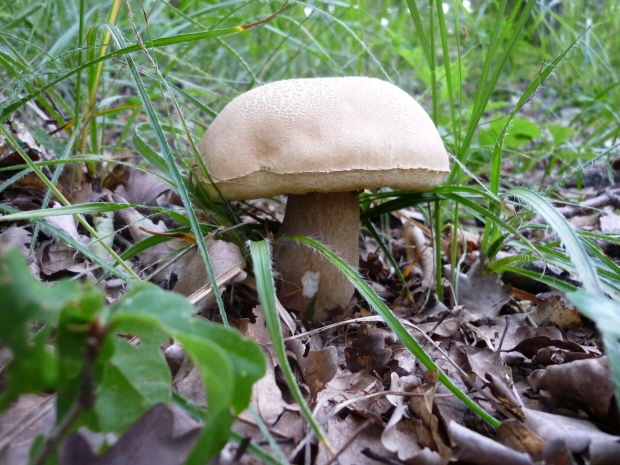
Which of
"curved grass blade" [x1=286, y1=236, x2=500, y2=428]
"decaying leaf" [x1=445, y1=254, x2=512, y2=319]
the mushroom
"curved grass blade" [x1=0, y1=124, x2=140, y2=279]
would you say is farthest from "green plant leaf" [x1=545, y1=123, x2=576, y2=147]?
"curved grass blade" [x1=0, y1=124, x2=140, y2=279]

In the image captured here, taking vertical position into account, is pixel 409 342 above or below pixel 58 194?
below

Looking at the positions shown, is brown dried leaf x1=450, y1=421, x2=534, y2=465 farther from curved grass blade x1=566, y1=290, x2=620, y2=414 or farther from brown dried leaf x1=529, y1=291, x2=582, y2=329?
brown dried leaf x1=529, y1=291, x2=582, y2=329

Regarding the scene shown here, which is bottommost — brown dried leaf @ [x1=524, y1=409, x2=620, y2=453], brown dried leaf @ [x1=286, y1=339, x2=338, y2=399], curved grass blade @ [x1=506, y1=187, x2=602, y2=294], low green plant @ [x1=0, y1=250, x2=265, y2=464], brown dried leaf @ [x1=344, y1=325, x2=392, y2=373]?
brown dried leaf @ [x1=344, y1=325, x2=392, y2=373]

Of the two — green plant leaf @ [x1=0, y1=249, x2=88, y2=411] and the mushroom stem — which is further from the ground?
green plant leaf @ [x1=0, y1=249, x2=88, y2=411]

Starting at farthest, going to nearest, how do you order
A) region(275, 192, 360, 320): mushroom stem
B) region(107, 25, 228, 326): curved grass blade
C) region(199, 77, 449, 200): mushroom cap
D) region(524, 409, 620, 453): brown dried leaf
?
region(275, 192, 360, 320): mushroom stem, region(199, 77, 449, 200): mushroom cap, region(107, 25, 228, 326): curved grass blade, region(524, 409, 620, 453): brown dried leaf

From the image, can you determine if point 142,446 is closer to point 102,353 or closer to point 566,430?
point 102,353

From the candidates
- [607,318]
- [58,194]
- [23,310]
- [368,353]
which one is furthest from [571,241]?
[58,194]

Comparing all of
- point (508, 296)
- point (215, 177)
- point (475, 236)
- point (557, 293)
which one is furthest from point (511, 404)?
point (475, 236)
